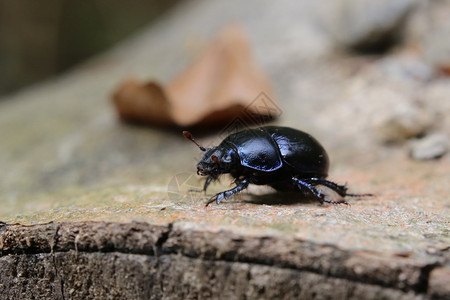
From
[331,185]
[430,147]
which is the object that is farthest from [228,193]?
[430,147]

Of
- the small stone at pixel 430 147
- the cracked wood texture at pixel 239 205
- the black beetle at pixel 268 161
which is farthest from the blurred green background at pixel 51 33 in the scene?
the black beetle at pixel 268 161

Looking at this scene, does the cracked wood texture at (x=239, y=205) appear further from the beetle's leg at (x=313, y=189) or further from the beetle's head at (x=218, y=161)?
the beetle's head at (x=218, y=161)

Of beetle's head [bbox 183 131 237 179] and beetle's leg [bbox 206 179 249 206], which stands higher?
beetle's head [bbox 183 131 237 179]

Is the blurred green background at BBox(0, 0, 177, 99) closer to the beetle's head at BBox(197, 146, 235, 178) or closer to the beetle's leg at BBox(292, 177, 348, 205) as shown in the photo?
the beetle's head at BBox(197, 146, 235, 178)

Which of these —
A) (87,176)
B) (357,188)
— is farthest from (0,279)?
(357,188)

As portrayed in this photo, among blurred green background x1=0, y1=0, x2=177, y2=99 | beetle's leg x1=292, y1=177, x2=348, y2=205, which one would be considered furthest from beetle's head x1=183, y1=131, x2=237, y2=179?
blurred green background x1=0, y1=0, x2=177, y2=99

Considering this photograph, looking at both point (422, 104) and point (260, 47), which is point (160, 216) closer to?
point (422, 104)

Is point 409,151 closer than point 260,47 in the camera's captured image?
Yes

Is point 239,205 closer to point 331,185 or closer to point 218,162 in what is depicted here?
point 218,162
